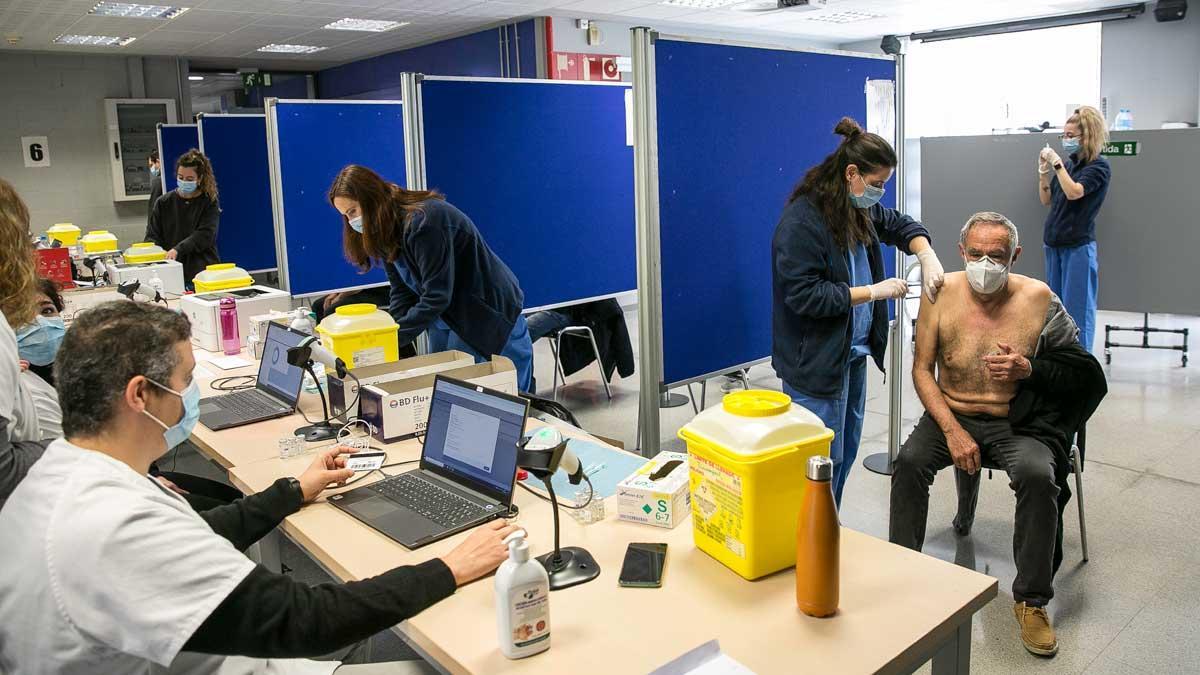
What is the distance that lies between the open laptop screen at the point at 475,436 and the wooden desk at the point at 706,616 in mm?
193

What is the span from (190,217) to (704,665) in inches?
210

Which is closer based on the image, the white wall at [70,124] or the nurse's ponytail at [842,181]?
the nurse's ponytail at [842,181]

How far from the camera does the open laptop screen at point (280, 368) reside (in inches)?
114

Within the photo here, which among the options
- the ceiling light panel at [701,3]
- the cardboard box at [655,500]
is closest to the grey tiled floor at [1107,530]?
the cardboard box at [655,500]

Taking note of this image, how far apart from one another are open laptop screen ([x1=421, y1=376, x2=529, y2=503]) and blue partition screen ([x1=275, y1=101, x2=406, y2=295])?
370 cm

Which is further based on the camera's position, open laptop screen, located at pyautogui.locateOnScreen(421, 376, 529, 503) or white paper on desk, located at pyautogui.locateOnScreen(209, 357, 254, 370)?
white paper on desk, located at pyautogui.locateOnScreen(209, 357, 254, 370)

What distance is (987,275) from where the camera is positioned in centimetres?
276

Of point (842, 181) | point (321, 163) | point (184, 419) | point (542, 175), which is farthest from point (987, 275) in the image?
point (321, 163)

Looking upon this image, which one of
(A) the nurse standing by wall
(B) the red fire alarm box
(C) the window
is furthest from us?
(C) the window

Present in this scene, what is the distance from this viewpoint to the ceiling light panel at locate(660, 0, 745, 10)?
328 inches

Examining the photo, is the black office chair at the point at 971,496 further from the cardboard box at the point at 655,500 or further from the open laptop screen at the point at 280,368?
the open laptop screen at the point at 280,368

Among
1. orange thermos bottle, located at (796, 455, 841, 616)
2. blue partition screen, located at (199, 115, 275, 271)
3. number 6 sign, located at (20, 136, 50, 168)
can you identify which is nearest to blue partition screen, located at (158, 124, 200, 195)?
blue partition screen, located at (199, 115, 275, 271)

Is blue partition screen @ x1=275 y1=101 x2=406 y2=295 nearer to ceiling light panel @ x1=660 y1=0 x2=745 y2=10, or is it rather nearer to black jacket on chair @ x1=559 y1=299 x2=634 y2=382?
black jacket on chair @ x1=559 y1=299 x2=634 y2=382

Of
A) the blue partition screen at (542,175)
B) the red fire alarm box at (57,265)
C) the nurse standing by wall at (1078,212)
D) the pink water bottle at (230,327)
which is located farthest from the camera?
the nurse standing by wall at (1078,212)
